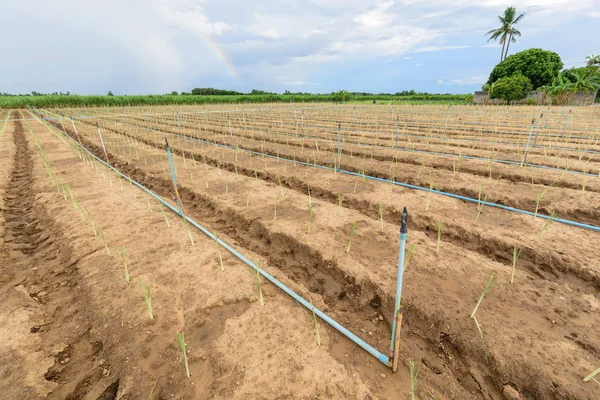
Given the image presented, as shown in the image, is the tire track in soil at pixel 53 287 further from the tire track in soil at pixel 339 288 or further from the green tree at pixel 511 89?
the green tree at pixel 511 89

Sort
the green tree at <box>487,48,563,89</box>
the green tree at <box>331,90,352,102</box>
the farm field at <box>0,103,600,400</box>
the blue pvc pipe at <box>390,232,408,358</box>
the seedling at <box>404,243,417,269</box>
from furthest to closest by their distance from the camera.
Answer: the green tree at <box>331,90,352,102</box> → the green tree at <box>487,48,563,89</box> → the seedling at <box>404,243,417,269</box> → the farm field at <box>0,103,600,400</box> → the blue pvc pipe at <box>390,232,408,358</box>

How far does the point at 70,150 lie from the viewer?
7.92 m

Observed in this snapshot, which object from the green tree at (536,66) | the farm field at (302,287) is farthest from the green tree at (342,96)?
the farm field at (302,287)

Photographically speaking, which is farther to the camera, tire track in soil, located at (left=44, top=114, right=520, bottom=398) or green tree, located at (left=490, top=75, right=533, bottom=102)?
green tree, located at (left=490, top=75, right=533, bottom=102)

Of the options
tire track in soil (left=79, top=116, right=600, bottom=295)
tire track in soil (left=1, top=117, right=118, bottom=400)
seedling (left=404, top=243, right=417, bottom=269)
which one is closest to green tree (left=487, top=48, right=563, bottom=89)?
tire track in soil (left=79, top=116, right=600, bottom=295)

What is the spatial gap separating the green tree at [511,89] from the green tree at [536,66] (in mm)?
2778

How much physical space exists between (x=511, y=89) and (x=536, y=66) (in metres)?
7.55

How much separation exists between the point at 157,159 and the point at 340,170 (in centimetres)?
462

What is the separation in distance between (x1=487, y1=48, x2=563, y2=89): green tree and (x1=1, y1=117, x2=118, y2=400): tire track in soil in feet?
123

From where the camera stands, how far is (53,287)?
2559 millimetres

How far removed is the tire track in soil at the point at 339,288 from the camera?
178cm

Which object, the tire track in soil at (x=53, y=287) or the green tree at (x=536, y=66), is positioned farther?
the green tree at (x=536, y=66)

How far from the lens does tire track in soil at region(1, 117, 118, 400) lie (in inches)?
68.9

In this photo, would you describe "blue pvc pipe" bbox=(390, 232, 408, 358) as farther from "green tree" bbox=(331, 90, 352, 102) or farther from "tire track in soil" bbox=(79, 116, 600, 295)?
"green tree" bbox=(331, 90, 352, 102)
